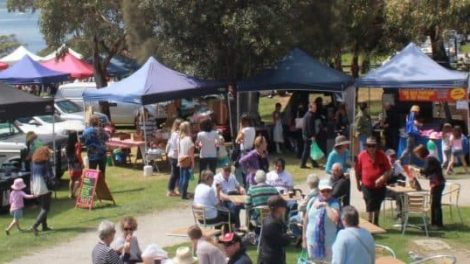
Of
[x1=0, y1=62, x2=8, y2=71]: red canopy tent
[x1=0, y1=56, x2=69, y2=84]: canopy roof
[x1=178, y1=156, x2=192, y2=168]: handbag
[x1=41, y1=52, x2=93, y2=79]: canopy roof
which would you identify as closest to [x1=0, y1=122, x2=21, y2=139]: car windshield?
[x1=178, y1=156, x2=192, y2=168]: handbag

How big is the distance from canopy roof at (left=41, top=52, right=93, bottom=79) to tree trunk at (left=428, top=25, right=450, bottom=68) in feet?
47.0

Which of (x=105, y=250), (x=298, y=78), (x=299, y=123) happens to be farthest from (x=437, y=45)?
(x=105, y=250)

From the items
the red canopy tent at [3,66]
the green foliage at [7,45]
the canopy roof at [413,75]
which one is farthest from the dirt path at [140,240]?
the green foliage at [7,45]

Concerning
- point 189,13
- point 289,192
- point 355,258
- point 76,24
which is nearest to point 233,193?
point 289,192

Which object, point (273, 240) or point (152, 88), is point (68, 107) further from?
point (273, 240)

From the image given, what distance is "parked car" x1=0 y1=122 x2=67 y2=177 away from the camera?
63.4 feet

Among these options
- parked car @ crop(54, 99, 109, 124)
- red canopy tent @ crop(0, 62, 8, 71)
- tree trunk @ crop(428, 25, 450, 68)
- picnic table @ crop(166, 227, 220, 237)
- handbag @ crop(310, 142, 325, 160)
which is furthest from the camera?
red canopy tent @ crop(0, 62, 8, 71)

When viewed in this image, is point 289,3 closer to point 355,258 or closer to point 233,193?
point 233,193

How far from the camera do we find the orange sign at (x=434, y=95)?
20797 millimetres

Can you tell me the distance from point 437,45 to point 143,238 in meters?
22.5

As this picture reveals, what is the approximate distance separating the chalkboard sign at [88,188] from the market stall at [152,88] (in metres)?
4.62

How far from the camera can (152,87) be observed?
2175 centimetres

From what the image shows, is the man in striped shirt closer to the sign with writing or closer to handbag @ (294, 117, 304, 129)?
the sign with writing

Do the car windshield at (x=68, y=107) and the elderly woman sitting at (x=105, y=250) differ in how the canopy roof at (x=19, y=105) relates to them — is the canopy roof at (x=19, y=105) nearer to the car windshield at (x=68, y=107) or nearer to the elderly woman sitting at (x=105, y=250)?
the elderly woman sitting at (x=105, y=250)
